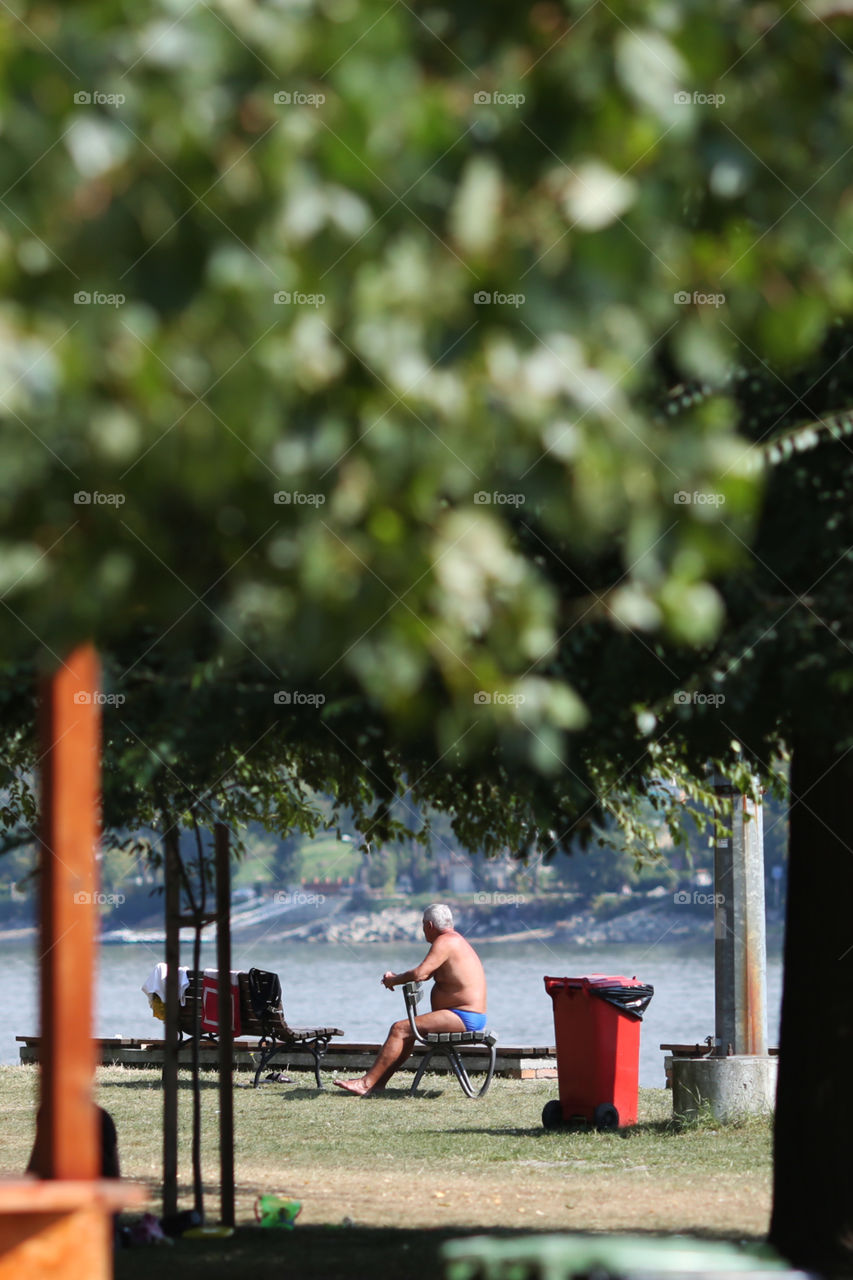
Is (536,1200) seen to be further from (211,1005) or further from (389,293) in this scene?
(211,1005)

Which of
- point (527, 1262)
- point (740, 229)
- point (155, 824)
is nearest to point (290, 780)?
point (155, 824)

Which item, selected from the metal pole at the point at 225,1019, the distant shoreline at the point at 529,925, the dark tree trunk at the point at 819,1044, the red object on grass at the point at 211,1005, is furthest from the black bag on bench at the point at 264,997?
the distant shoreline at the point at 529,925

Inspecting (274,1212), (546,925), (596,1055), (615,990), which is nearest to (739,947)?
(615,990)

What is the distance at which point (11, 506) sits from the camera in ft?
9.57

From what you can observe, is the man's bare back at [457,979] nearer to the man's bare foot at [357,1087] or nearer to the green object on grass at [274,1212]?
the man's bare foot at [357,1087]

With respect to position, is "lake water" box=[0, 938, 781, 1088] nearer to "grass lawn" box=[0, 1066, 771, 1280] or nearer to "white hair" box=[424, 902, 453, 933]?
"grass lawn" box=[0, 1066, 771, 1280]

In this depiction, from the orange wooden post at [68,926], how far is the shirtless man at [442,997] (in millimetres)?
9934

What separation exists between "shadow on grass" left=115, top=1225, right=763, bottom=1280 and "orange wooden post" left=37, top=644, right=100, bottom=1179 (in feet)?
11.1

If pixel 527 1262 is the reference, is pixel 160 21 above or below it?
above

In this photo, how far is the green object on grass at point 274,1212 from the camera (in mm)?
8352

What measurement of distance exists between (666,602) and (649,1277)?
1705 mm

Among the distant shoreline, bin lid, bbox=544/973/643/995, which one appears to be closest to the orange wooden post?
bin lid, bbox=544/973/643/995

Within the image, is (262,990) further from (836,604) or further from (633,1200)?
(836,604)

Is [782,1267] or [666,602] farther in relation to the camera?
[782,1267]
